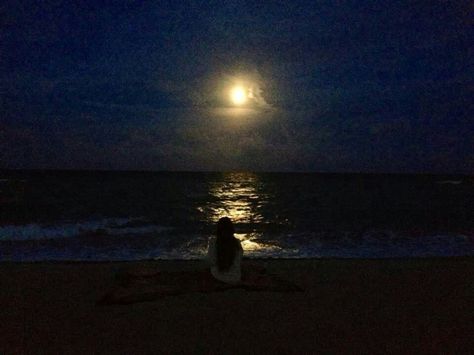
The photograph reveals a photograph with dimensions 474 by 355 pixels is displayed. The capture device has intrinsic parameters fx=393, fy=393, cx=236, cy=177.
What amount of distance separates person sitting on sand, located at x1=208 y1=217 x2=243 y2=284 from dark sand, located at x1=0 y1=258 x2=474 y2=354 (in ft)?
1.01

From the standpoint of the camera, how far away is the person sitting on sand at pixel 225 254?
6723 millimetres

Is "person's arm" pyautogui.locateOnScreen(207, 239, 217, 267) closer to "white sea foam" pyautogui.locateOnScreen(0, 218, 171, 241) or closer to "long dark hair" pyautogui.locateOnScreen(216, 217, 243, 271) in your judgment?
"long dark hair" pyautogui.locateOnScreen(216, 217, 243, 271)

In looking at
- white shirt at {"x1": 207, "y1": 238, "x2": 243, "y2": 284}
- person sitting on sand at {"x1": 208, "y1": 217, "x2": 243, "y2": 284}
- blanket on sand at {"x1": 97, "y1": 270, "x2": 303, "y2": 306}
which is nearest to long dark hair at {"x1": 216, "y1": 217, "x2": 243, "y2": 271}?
person sitting on sand at {"x1": 208, "y1": 217, "x2": 243, "y2": 284}

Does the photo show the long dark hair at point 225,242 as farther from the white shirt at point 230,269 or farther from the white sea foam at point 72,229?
the white sea foam at point 72,229

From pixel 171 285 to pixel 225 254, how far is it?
A: 1085mm

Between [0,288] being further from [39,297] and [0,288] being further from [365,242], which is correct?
[365,242]

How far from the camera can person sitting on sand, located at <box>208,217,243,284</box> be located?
672 centimetres

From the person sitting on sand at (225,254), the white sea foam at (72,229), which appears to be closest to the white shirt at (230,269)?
the person sitting on sand at (225,254)

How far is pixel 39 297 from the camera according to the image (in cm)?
662

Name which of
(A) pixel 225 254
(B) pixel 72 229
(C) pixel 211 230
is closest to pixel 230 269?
(A) pixel 225 254

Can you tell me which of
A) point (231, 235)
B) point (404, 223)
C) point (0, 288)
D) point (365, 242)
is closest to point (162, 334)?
point (231, 235)

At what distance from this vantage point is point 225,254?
22.2 ft

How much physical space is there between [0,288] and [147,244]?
342 inches

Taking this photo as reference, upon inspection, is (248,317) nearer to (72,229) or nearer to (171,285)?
(171,285)
